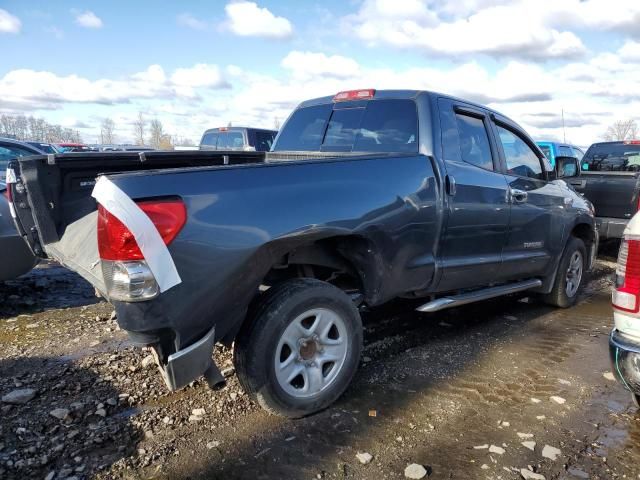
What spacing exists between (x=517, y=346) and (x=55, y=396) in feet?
11.9

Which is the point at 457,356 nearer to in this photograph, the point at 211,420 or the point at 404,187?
the point at 404,187

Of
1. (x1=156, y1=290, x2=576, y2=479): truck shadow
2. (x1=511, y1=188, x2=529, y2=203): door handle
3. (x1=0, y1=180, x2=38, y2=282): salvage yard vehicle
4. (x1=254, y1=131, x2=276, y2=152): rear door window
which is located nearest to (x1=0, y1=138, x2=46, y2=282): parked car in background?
(x1=0, y1=180, x2=38, y2=282): salvage yard vehicle

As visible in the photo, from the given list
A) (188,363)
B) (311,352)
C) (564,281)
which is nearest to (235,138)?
(564,281)

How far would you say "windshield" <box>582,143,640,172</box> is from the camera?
9.27 m

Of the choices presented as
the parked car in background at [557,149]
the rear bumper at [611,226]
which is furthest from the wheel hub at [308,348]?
the parked car in background at [557,149]

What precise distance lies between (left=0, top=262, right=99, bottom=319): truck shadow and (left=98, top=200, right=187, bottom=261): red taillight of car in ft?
11.1

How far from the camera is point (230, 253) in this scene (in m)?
2.61

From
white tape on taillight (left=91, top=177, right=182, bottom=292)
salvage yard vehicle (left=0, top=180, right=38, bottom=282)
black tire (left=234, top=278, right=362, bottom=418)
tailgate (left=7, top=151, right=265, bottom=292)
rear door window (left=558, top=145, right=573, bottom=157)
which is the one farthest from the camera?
rear door window (left=558, top=145, right=573, bottom=157)

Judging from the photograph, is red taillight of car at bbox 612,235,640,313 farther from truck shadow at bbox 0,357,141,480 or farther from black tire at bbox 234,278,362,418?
truck shadow at bbox 0,357,141,480

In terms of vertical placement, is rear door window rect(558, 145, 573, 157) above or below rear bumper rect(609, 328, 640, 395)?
above

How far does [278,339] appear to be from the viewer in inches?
114

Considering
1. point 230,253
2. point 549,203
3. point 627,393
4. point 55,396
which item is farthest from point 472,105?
point 55,396

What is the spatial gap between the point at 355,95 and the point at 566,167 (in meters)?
2.58

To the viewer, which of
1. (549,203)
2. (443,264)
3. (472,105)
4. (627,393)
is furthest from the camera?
(549,203)
